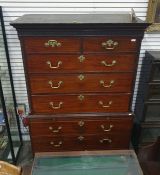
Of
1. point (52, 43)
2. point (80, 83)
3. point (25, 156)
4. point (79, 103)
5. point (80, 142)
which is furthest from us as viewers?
point (25, 156)

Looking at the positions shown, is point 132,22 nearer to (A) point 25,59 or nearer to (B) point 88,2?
(B) point 88,2

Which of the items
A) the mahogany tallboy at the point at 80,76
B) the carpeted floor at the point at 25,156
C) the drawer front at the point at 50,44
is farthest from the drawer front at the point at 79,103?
the carpeted floor at the point at 25,156

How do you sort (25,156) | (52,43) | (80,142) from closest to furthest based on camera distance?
(52,43) → (80,142) → (25,156)

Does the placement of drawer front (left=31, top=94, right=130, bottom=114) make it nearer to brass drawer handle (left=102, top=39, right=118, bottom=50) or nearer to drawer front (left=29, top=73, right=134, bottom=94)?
drawer front (left=29, top=73, right=134, bottom=94)

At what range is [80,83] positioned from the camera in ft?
8.46

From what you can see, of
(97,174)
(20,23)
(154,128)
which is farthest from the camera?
(154,128)

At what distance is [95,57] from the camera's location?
2439 mm

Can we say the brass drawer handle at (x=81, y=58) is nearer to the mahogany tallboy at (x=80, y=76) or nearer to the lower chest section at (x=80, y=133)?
the mahogany tallboy at (x=80, y=76)

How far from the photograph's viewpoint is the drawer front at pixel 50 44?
7.62 ft

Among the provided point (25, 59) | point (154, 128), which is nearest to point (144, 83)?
point (154, 128)

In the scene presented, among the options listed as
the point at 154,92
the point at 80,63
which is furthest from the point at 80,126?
the point at 154,92

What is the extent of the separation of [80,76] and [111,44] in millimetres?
490

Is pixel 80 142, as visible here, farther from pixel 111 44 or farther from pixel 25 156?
pixel 111 44

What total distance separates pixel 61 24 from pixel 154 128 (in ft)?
6.34
